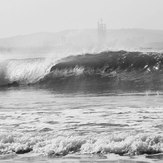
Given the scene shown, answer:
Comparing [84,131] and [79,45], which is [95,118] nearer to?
[84,131]

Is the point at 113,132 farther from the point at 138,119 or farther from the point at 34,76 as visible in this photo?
the point at 34,76

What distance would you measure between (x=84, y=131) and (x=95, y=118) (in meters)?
1.49

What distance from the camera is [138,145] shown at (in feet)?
24.9

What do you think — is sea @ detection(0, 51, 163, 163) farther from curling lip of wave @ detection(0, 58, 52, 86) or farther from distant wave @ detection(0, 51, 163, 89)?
curling lip of wave @ detection(0, 58, 52, 86)

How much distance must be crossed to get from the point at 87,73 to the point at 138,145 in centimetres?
1456

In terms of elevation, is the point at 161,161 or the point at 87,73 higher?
the point at 87,73

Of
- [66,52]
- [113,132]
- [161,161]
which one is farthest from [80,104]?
[66,52]

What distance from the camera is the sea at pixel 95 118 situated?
7637 mm

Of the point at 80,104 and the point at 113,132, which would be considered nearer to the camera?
the point at 113,132

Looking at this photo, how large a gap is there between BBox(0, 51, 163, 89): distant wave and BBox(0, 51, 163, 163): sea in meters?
0.04

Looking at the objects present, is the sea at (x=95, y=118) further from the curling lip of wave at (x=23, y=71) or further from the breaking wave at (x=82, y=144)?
the curling lip of wave at (x=23, y=71)

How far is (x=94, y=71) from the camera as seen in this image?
21984mm

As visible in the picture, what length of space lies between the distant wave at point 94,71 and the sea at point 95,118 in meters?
0.04

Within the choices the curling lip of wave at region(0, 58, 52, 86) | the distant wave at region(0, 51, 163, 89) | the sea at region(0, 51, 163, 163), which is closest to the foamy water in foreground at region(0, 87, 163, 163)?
the sea at region(0, 51, 163, 163)
